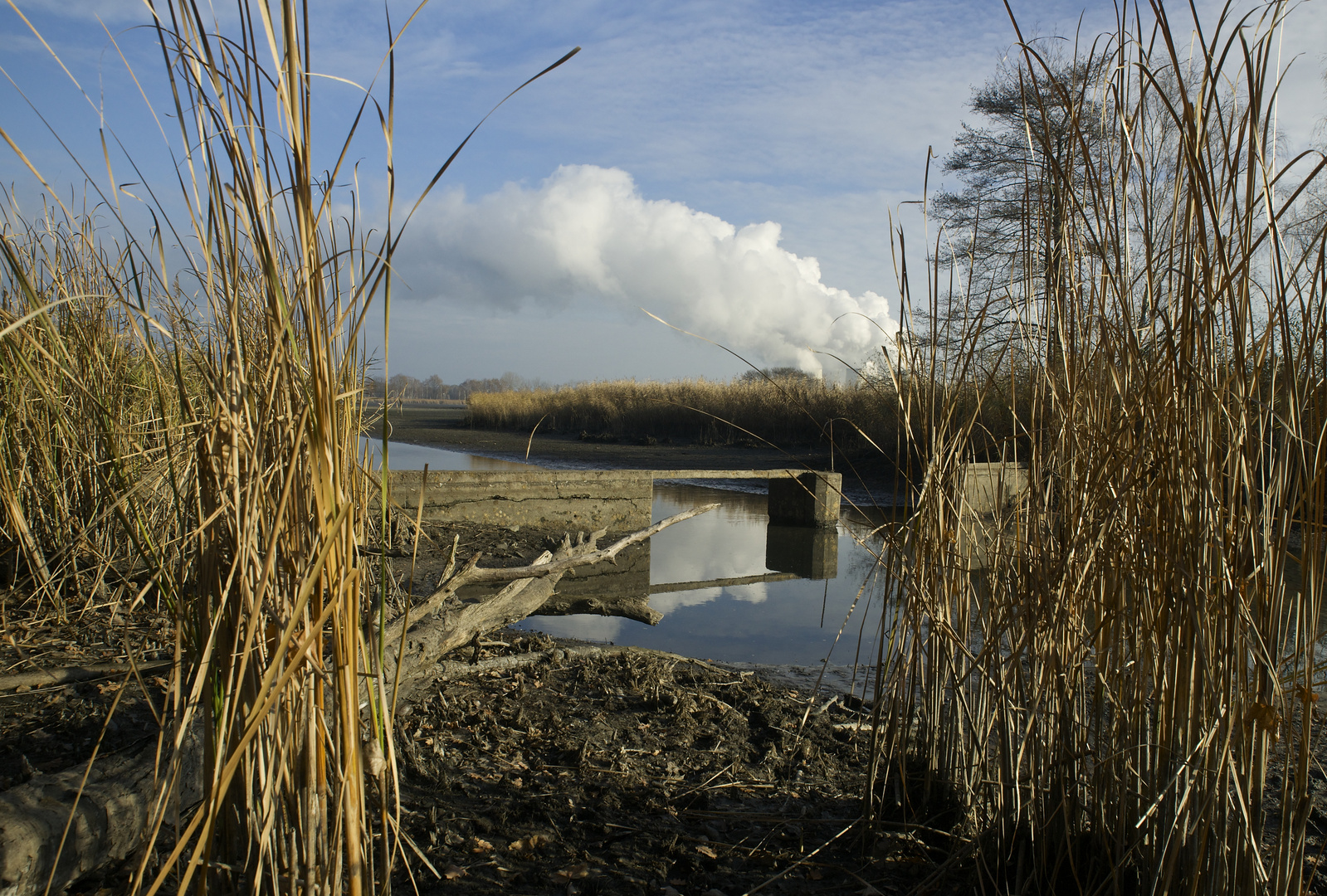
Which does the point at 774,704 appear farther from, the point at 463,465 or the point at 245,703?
the point at 463,465

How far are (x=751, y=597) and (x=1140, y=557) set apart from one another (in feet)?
14.1

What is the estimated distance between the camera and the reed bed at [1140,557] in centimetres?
123

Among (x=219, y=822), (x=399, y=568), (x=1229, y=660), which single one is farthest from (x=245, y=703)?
(x=399, y=568)

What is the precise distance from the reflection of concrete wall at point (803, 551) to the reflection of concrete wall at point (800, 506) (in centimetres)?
10

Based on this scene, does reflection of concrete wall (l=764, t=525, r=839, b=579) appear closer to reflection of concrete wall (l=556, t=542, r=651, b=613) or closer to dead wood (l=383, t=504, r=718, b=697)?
reflection of concrete wall (l=556, t=542, r=651, b=613)

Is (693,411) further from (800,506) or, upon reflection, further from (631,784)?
(631,784)

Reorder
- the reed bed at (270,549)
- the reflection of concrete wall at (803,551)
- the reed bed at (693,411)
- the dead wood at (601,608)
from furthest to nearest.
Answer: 1. the reed bed at (693,411)
2. the reflection of concrete wall at (803,551)
3. the dead wood at (601,608)
4. the reed bed at (270,549)

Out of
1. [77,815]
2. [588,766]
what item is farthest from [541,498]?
[77,815]

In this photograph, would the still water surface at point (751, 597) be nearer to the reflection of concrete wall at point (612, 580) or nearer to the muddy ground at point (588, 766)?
the reflection of concrete wall at point (612, 580)

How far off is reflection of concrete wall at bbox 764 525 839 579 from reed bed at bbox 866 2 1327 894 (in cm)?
435

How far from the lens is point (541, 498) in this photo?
7355mm

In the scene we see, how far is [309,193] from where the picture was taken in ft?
3.28

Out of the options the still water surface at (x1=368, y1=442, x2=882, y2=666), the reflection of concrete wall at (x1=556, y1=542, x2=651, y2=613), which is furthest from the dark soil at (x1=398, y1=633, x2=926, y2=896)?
the reflection of concrete wall at (x1=556, y1=542, x2=651, y2=613)

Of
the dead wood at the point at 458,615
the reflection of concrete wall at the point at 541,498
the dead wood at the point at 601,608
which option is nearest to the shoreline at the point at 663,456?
the reflection of concrete wall at the point at 541,498
